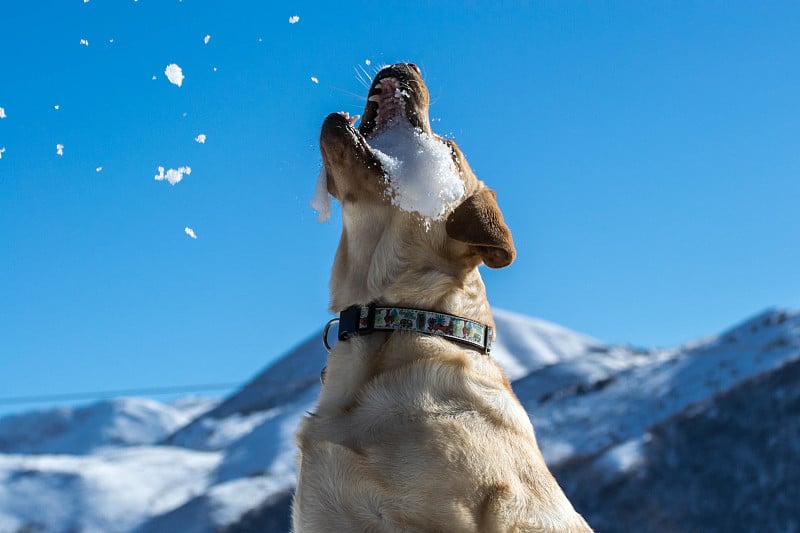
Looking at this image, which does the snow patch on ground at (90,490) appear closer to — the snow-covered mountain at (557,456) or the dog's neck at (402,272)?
the snow-covered mountain at (557,456)

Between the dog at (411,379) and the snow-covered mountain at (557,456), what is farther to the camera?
the snow-covered mountain at (557,456)

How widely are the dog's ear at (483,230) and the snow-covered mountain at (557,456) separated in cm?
1325

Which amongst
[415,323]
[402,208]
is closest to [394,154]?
[402,208]

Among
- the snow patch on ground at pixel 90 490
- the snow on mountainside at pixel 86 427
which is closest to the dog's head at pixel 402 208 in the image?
the snow patch on ground at pixel 90 490

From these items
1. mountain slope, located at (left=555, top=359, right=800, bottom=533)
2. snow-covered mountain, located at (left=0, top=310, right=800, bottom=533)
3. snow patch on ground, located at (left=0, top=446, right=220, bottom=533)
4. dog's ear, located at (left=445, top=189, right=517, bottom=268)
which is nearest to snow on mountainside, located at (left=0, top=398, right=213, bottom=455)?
snow-covered mountain, located at (left=0, top=310, right=800, bottom=533)

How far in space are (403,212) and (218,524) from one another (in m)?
16.0

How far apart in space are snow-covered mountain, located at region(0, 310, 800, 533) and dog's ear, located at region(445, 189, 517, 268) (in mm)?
13247

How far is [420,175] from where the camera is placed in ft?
9.78

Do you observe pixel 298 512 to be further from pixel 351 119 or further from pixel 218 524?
pixel 218 524

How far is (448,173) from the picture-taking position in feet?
9.93

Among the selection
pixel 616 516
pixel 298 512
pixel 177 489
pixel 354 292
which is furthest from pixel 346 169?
pixel 177 489

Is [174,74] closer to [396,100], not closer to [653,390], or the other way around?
[396,100]

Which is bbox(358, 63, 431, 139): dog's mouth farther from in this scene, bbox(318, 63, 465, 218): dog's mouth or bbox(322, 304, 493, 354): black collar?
bbox(322, 304, 493, 354): black collar

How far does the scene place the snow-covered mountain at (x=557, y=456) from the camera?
17.0 metres
